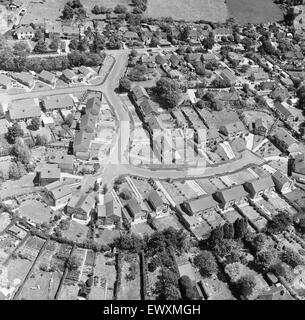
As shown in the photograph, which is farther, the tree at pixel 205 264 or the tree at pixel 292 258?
the tree at pixel 292 258

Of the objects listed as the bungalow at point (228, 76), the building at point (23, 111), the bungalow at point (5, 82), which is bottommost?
the building at point (23, 111)

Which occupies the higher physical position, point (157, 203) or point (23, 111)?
point (23, 111)

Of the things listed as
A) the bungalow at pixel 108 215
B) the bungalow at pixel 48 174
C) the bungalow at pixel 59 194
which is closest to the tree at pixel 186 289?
the bungalow at pixel 108 215

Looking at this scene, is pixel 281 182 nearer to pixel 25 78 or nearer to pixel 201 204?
pixel 201 204

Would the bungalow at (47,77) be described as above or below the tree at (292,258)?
above

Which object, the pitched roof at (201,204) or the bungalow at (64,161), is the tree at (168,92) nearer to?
the bungalow at (64,161)

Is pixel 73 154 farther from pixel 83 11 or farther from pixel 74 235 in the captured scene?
pixel 83 11

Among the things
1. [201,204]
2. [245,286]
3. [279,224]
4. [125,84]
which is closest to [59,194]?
[201,204]
